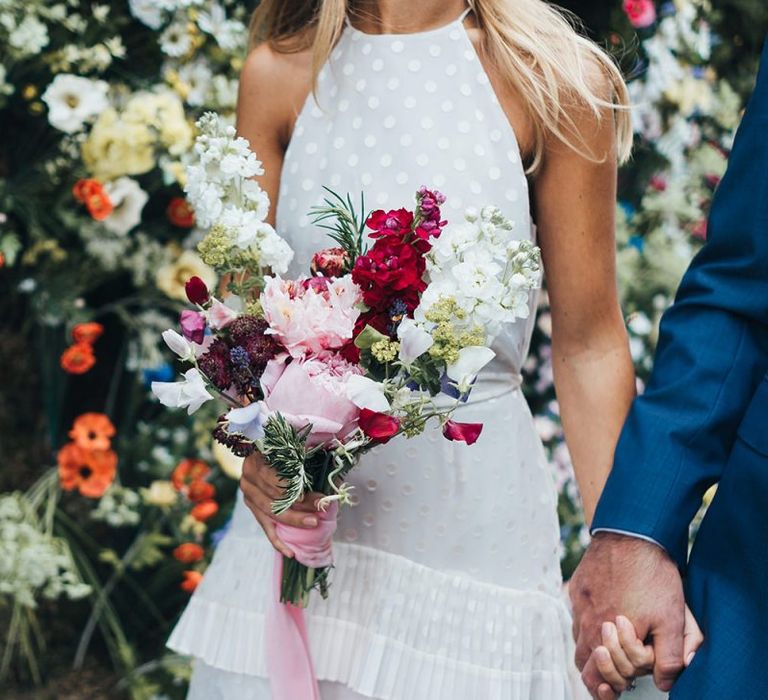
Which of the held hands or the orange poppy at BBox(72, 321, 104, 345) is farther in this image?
the orange poppy at BBox(72, 321, 104, 345)

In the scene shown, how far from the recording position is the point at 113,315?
3373 millimetres

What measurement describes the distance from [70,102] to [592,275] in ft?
5.43

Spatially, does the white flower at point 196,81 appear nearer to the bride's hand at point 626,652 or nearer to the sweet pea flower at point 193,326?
the sweet pea flower at point 193,326

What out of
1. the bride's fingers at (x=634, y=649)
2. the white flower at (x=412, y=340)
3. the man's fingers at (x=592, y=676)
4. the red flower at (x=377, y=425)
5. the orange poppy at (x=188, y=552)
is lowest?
the orange poppy at (x=188, y=552)

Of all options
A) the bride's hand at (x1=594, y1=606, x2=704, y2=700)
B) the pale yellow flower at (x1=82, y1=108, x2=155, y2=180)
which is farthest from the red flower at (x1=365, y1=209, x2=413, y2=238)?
the pale yellow flower at (x1=82, y1=108, x2=155, y2=180)

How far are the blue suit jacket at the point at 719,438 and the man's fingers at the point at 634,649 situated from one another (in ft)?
0.18

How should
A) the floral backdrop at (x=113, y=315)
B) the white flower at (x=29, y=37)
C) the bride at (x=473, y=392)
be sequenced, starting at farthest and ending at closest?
the floral backdrop at (x=113, y=315), the white flower at (x=29, y=37), the bride at (x=473, y=392)

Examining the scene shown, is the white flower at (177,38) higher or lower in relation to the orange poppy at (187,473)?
higher

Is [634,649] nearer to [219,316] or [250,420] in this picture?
[250,420]

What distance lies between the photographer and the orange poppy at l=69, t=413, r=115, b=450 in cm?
311

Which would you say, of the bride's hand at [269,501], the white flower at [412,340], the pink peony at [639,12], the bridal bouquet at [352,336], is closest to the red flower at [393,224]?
the bridal bouquet at [352,336]

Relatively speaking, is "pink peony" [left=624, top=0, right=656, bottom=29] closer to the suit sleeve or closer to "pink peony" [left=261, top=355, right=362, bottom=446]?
the suit sleeve

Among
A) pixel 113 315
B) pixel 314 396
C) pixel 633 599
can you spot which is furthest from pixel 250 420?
pixel 113 315

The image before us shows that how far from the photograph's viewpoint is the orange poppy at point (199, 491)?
3086 mm
